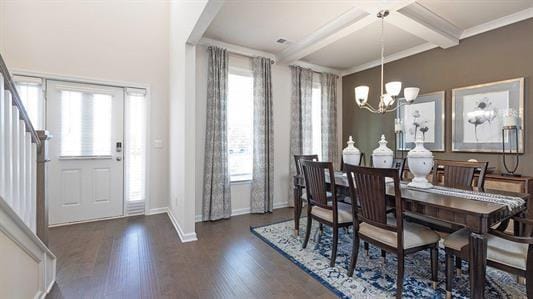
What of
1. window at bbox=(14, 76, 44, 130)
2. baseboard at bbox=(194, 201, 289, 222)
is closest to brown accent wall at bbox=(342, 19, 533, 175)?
baseboard at bbox=(194, 201, 289, 222)

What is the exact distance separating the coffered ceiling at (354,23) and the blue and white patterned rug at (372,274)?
8.45ft

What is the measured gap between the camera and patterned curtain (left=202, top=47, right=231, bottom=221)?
3766 mm

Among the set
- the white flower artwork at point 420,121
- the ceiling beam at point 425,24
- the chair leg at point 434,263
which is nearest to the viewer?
the chair leg at point 434,263

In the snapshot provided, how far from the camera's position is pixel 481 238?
154 cm

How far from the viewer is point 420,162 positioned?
7.33 feet

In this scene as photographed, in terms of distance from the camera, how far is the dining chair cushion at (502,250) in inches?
62.5

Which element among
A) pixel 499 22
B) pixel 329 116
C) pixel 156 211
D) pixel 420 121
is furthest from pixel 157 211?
pixel 499 22

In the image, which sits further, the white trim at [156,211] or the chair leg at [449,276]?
the white trim at [156,211]

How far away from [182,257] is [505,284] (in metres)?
2.83

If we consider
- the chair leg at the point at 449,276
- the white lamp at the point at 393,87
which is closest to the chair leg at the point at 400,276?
the chair leg at the point at 449,276

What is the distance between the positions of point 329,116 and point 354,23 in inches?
81.6

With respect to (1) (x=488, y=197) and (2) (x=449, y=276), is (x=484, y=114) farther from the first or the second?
(2) (x=449, y=276)

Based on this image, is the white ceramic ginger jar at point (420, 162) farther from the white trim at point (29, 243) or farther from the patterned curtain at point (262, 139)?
the white trim at point (29, 243)

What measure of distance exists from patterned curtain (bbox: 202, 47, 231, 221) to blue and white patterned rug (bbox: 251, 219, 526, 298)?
116 cm
